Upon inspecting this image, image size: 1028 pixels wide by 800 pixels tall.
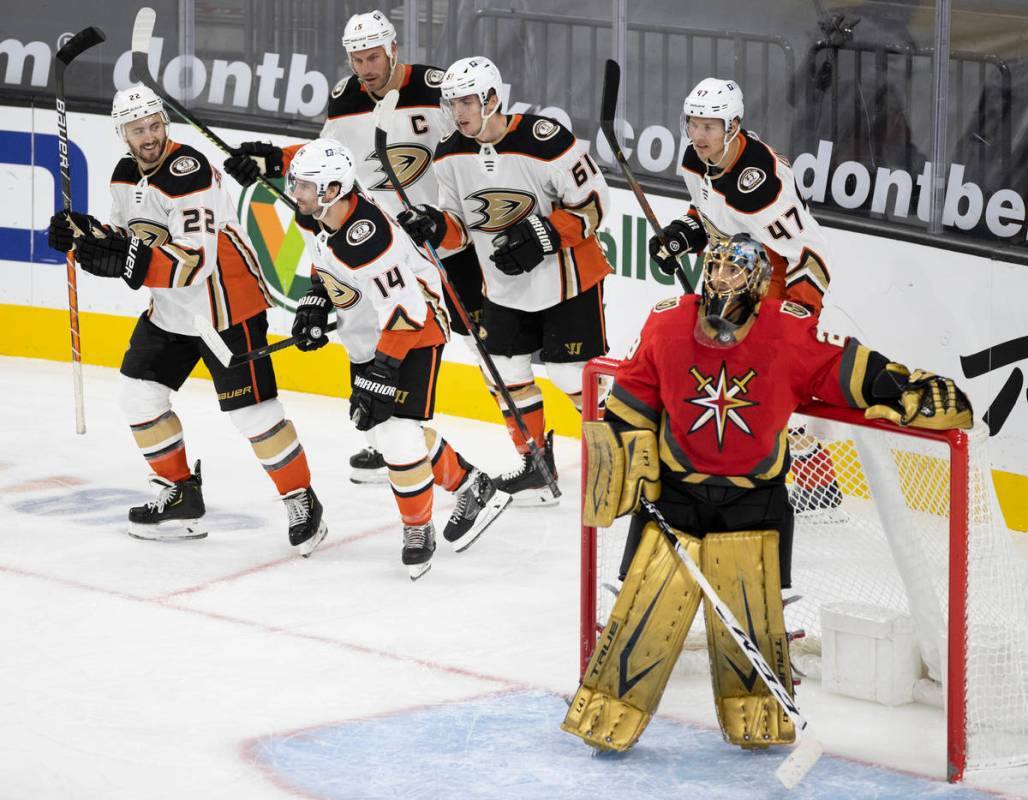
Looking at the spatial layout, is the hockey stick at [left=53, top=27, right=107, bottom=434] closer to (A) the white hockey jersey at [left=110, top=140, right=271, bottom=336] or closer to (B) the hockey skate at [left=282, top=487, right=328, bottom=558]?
(A) the white hockey jersey at [left=110, top=140, right=271, bottom=336]

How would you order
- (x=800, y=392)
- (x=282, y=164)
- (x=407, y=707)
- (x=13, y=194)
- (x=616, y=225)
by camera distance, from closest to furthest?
(x=800, y=392) < (x=407, y=707) < (x=282, y=164) < (x=616, y=225) < (x=13, y=194)

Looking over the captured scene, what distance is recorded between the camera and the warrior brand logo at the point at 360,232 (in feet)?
13.4

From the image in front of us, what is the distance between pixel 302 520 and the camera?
4613 millimetres

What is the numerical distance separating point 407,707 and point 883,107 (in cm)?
244

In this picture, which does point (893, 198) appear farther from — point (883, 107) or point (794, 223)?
point (794, 223)

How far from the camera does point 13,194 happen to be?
22.7ft

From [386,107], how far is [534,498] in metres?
1.23

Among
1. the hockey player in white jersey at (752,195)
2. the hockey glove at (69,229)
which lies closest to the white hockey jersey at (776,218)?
the hockey player in white jersey at (752,195)

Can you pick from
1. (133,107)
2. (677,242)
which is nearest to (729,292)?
(677,242)

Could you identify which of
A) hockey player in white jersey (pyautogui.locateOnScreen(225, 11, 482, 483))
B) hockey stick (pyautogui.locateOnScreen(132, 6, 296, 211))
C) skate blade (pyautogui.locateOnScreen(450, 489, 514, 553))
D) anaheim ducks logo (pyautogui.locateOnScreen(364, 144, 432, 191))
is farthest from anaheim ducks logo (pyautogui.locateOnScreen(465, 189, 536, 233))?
skate blade (pyautogui.locateOnScreen(450, 489, 514, 553))

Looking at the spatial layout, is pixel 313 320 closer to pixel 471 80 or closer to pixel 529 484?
pixel 471 80

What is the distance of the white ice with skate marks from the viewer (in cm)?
319

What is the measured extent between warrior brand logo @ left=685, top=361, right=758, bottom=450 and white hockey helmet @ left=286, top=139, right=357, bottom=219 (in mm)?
1251

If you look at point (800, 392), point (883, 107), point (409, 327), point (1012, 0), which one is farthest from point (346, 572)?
point (1012, 0)
